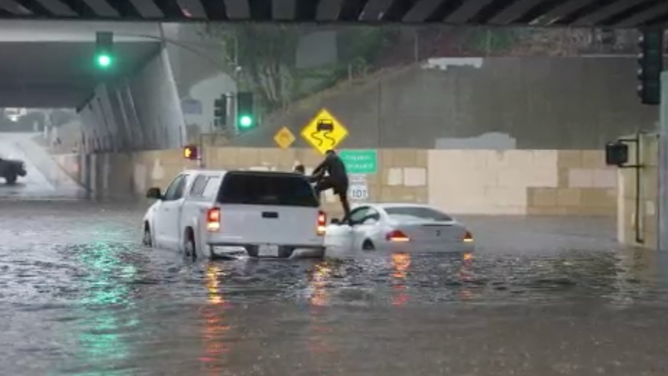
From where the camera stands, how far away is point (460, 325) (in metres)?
14.0

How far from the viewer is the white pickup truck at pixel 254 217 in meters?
22.1

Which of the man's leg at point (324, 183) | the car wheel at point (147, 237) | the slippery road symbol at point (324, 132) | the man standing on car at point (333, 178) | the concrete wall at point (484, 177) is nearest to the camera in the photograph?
the car wheel at point (147, 237)

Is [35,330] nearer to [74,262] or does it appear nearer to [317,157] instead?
[74,262]

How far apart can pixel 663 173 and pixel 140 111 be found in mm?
37211

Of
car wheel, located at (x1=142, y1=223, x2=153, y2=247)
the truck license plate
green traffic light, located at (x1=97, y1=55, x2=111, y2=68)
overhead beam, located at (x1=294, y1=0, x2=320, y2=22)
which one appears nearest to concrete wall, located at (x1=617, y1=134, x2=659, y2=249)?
overhead beam, located at (x1=294, y1=0, x2=320, y2=22)

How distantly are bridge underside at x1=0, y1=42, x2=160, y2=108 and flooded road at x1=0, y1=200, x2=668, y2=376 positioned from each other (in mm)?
23895

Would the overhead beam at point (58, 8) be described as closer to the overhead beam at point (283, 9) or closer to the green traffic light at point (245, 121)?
the overhead beam at point (283, 9)

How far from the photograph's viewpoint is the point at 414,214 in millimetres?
27219

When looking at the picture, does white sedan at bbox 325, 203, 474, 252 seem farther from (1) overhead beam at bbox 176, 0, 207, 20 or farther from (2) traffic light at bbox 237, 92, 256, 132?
(2) traffic light at bbox 237, 92, 256, 132

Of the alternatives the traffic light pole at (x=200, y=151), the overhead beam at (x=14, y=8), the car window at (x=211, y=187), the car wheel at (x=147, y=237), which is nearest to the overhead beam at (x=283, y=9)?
the car window at (x=211, y=187)

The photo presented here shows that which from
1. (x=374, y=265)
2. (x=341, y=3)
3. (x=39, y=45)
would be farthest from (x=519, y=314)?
(x=39, y=45)

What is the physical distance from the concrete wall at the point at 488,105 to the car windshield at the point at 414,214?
17958mm

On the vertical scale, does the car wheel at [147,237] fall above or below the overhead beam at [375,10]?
below

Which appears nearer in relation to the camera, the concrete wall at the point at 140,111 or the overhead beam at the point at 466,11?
the overhead beam at the point at 466,11
